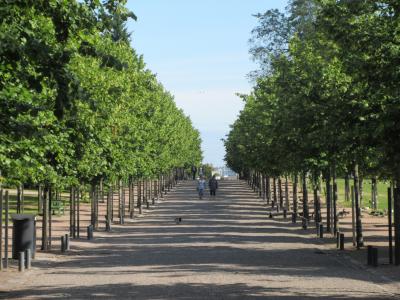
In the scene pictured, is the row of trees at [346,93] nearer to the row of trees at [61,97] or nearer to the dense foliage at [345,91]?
the dense foliage at [345,91]

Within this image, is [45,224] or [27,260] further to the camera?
[45,224]

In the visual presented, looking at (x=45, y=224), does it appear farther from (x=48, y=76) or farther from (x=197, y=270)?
(x=48, y=76)

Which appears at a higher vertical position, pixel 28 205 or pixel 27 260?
pixel 28 205

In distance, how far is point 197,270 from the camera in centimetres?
2472

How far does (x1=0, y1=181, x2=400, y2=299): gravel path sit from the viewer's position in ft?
64.9

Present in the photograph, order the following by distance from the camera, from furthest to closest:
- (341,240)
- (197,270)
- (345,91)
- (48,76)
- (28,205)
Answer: (28,205) → (341,240) → (345,91) → (197,270) → (48,76)

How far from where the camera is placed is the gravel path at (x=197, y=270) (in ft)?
64.9

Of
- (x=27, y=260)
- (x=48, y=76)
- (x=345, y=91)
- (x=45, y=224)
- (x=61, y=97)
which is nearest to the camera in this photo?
→ (x=61, y=97)

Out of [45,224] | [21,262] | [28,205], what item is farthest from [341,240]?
[28,205]

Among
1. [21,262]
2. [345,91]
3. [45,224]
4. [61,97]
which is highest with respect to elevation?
[345,91]

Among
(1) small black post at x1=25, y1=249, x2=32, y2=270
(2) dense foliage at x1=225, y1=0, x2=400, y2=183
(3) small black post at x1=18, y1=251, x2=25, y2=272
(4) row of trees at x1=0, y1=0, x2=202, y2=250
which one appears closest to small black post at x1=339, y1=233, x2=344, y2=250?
(2) dense foliage at x1=225, y1=0, x2=400, y2=183

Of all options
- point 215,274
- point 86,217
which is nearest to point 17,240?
point 215,274

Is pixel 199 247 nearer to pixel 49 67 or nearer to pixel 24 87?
pixel 24 87

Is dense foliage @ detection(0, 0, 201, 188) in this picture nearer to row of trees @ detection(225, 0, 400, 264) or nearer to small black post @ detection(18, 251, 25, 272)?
small black post @ detection(18, 251, 25, 272)
